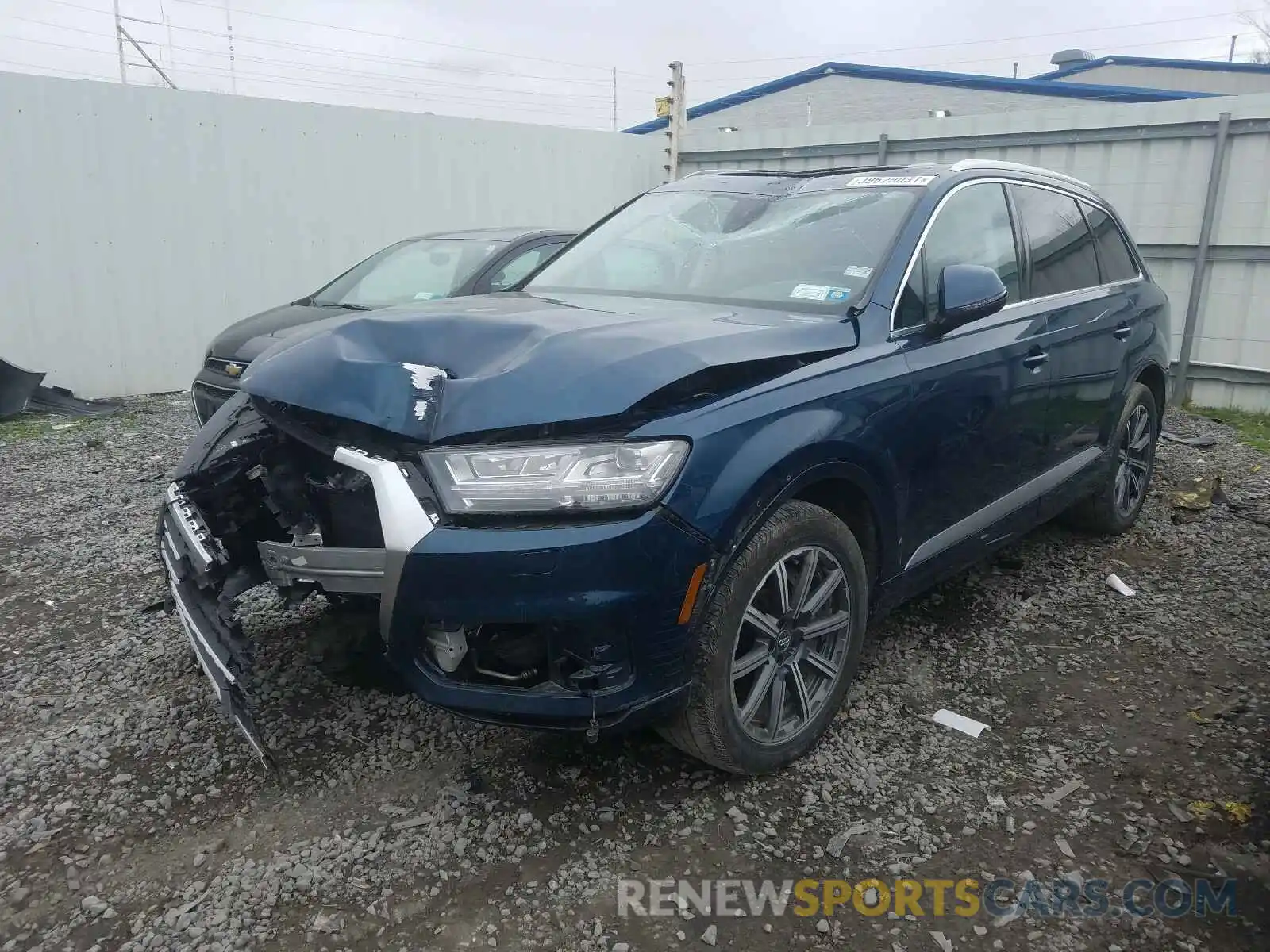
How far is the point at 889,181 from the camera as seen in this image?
3.53 metres

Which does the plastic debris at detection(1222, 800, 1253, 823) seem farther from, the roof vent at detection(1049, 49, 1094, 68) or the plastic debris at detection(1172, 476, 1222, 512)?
the roof vent at detection(1049, 49, 1094, 68)

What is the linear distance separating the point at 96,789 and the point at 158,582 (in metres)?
1.71

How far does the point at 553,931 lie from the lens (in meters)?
2.23

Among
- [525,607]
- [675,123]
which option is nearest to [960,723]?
[525,607]

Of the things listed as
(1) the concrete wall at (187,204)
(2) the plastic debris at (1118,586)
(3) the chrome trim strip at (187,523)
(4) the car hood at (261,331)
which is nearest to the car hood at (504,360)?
(3) the chrome trim strip at (187,523)

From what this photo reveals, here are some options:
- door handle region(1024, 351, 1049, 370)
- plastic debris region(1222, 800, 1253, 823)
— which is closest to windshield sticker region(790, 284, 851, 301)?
door handle region(1024, 351, 1049, 370)

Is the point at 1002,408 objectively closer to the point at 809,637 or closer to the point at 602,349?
the point at 809,637

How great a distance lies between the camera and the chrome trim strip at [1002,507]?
129 inches

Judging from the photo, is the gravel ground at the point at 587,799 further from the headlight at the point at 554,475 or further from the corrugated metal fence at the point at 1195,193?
the corrugated metal fence at the point at 1195,193

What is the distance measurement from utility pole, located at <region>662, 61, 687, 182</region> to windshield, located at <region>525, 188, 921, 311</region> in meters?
8.04

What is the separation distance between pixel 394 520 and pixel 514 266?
4896mm

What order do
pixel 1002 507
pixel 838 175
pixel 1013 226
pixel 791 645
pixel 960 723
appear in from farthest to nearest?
pixel 1013 226 < pixel 838 175 < pixel 1002 507 < pixel 960 723 < pixel 791 645

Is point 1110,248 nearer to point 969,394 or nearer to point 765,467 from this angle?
point 969,394

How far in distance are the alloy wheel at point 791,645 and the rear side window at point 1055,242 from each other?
1845 mm
